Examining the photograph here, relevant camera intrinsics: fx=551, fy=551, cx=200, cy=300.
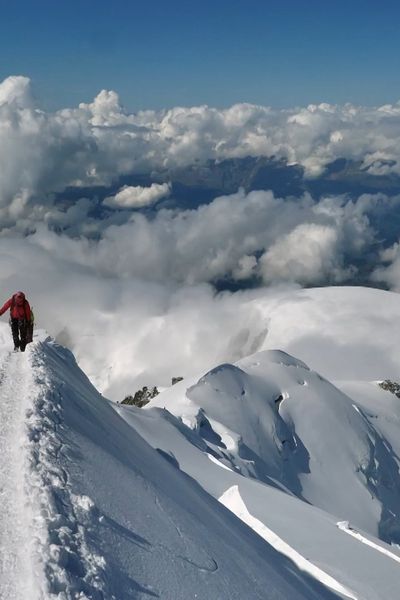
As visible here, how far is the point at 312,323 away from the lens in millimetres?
199750

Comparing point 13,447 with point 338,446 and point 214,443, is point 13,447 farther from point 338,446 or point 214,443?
point 338,446

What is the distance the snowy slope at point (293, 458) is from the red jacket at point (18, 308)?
11599 mm

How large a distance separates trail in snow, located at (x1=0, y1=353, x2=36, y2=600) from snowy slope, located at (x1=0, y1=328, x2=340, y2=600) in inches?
0.7

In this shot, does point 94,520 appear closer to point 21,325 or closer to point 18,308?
point 21,325

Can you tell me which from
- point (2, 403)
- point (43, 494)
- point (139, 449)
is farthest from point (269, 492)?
point (43, 494)

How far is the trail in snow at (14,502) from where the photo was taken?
6.89 m

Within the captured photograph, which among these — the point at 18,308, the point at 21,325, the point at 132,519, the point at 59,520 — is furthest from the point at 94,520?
the point at 18,308

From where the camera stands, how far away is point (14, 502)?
852cm

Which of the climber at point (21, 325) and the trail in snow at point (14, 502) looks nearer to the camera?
the trail in snow at point (14, 502)

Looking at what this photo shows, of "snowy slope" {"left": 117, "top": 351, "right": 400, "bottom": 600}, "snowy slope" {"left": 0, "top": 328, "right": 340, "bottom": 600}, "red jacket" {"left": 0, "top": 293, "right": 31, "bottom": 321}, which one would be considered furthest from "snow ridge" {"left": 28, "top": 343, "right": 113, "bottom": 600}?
"snowy slope" {"left": 117, "top": 351, "right": 400, "bottom": 600}

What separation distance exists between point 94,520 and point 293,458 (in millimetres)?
50600

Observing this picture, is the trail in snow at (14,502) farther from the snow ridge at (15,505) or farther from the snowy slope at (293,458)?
the snowy slope at (293,458)

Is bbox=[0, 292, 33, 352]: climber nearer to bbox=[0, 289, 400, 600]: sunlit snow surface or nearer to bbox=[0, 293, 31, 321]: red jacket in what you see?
bbox=[0, 293, 31, 321]: red jacket

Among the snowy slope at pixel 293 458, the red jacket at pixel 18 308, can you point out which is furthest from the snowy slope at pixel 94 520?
the snowy slope at pixel 293 458
